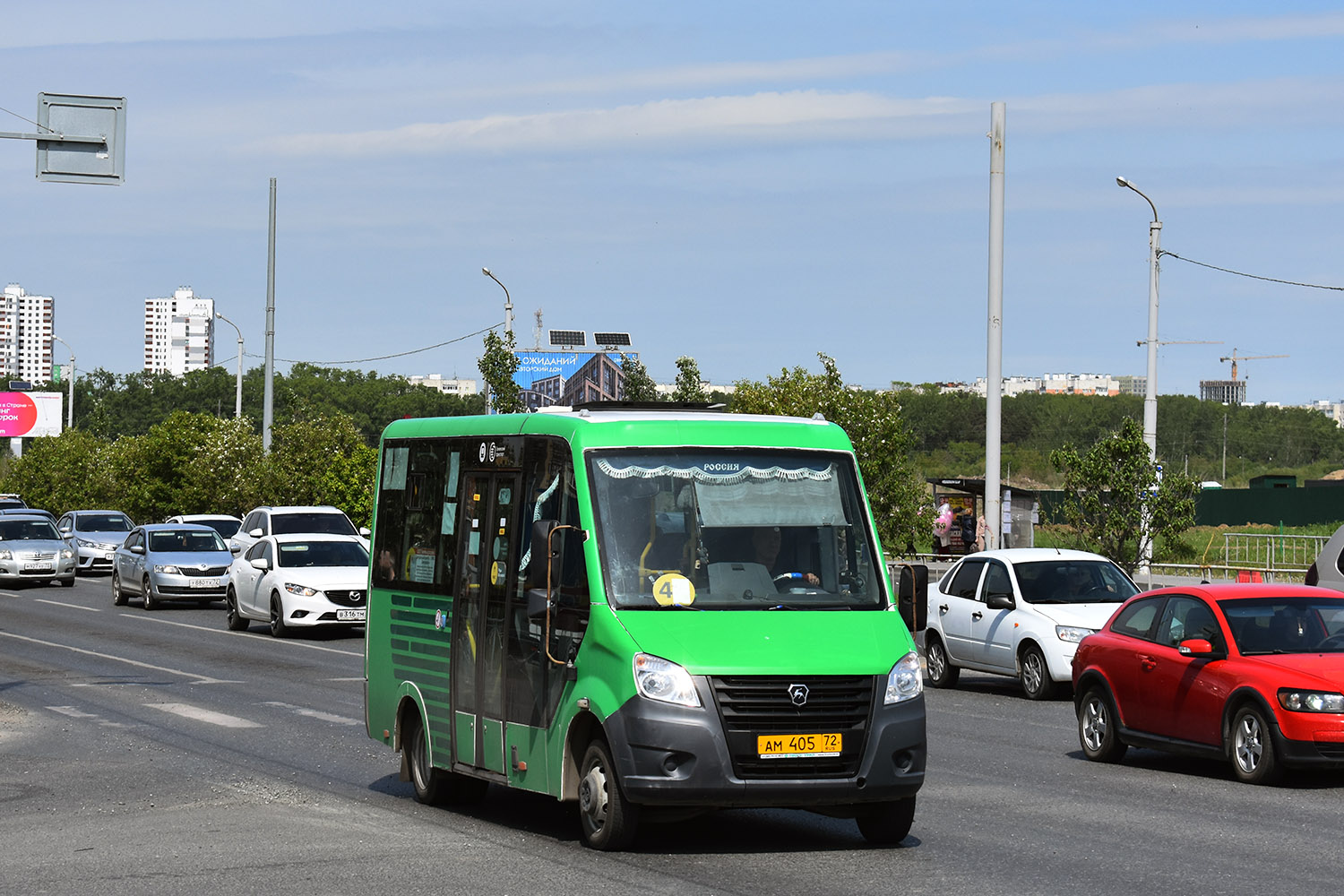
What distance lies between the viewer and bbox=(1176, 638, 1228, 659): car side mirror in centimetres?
1282

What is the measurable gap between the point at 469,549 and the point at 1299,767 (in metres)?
5.90

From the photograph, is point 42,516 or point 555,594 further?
point 42,516

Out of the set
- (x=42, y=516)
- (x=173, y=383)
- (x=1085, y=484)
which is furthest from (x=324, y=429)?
(x=173, y=383)

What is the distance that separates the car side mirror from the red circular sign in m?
109

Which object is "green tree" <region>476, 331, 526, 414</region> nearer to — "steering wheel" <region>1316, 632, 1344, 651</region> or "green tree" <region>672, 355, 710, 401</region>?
"green tree" <region>672, 355, 710, 401</region>

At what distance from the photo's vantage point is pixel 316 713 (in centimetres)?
1719

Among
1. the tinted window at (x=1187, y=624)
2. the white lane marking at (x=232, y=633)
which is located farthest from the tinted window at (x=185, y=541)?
the tinted window at (x=1187, y=624)

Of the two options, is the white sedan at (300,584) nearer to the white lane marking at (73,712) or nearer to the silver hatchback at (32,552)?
the white lane marking at (73,712)

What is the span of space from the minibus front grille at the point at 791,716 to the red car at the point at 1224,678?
4.47 m

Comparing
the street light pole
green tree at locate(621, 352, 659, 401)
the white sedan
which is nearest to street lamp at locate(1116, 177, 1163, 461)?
the street light pole

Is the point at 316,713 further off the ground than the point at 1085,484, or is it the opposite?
the point at 1085,484

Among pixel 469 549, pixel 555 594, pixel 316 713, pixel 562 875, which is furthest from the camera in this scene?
pixel 316 713

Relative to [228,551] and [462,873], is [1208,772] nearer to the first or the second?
[462,873]

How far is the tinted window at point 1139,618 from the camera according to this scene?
13.9 meters
